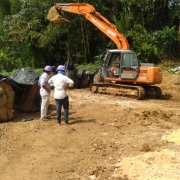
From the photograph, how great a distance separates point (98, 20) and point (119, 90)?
340 centimetres

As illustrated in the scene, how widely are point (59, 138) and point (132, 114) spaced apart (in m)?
3.03

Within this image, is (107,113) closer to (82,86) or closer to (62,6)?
(82,86)

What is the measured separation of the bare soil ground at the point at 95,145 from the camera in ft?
19.1

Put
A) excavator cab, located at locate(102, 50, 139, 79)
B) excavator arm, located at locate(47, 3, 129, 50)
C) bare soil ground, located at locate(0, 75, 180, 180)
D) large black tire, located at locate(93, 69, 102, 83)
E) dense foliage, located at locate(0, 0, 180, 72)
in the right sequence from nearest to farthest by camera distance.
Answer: bare soil ground, located at locate(0, 75, 180, 180) → excavator cab, located at locate(102, 50, 139, 79) → excavator arm, located at locate(47, 3, 129, 50) → large black tire, located at locate(93, 69, 102, 83) → dense foliage, located at locate(0, 0, 180, 72)

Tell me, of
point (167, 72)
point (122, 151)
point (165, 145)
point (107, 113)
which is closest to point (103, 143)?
point (122, 151)

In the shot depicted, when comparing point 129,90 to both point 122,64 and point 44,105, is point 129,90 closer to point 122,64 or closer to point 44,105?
point 122,64

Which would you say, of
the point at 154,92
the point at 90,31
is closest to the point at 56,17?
the point at 154,92

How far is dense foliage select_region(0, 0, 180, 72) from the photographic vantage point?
69.9 feet

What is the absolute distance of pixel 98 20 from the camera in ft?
49.0

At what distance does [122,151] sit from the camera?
6.80m

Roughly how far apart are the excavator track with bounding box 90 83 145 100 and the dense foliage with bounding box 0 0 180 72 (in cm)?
722

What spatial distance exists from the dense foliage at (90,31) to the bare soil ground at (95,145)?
1071cm

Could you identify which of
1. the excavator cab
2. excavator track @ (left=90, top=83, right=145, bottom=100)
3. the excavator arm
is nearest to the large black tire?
excavator track @ (left=90, top=83, right=145, bottom=100)

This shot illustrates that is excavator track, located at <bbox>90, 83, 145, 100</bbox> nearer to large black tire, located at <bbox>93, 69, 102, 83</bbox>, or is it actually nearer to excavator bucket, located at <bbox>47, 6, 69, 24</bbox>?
large black tire, located at <bbox>93, 69, 102, 83</bbox>
